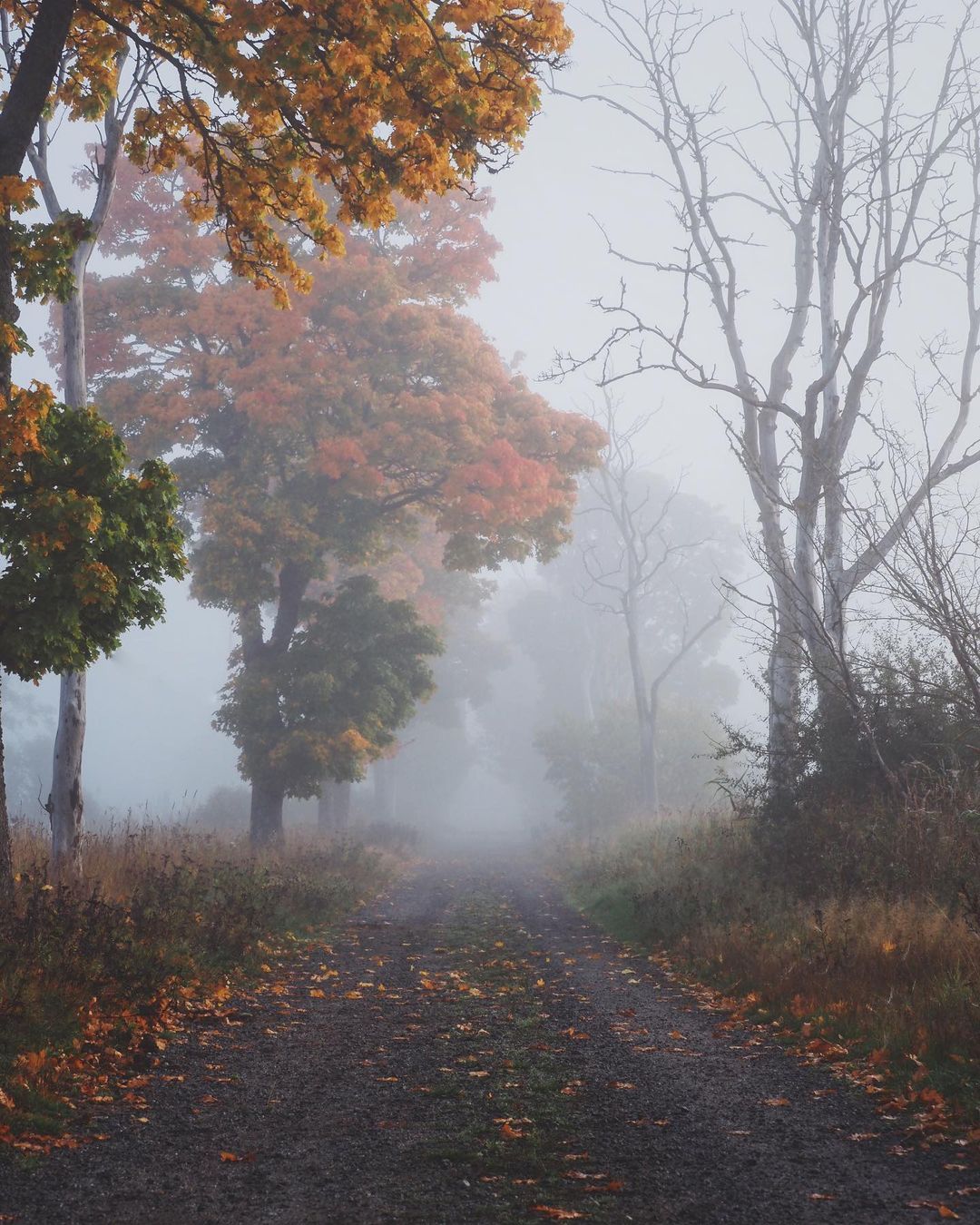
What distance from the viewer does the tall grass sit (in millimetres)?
5738

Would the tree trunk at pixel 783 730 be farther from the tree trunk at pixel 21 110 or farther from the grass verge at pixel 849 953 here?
the tree trunk at pixel 21 110

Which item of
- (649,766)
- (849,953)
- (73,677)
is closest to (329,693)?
(73,677)

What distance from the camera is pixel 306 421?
19.1m

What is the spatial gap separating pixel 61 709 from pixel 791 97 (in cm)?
1604

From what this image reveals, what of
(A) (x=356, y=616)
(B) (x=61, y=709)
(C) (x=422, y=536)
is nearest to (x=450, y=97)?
(B) (x=61, y=709)

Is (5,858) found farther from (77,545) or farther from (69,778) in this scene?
(69,778)

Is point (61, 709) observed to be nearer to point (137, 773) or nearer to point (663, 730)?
point (663, 730)

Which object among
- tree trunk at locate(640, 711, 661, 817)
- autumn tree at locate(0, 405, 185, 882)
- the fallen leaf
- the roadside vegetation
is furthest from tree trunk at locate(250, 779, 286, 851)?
the fallen leaf

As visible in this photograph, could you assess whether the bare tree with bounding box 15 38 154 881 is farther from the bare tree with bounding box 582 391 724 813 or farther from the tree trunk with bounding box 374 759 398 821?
the tree trunk with bounding box 374 759 398 821

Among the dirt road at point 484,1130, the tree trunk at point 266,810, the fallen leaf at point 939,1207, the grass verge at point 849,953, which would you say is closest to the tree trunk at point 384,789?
the tree trunk at point 266,810

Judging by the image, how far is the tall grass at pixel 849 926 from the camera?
574 cm

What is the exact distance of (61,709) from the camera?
11.6m

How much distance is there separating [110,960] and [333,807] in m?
24.0

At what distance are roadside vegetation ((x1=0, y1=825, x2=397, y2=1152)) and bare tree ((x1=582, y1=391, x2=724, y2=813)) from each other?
2019 centimetres
